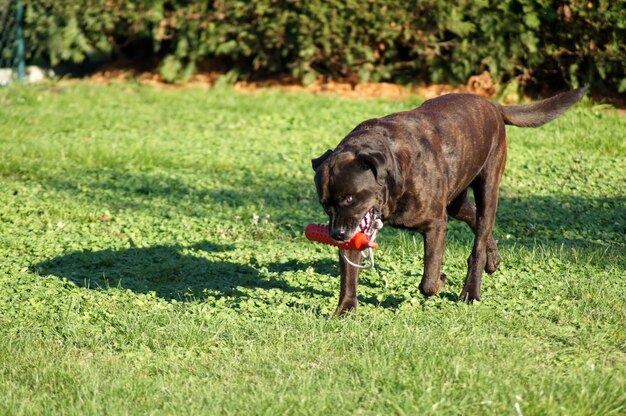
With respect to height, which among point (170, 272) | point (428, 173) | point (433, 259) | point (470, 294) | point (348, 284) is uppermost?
point (428, 173)

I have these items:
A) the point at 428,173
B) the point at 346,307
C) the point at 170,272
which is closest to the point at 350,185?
the point at 428,173

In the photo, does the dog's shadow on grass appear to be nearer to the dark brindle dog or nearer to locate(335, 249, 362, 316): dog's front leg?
locate(335, 249, 362, 316): dog's front leg

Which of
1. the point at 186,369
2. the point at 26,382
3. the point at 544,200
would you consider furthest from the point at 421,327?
the point at 544,200

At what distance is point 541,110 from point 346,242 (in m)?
2.17

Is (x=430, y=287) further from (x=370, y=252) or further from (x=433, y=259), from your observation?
(x=370, y=252)

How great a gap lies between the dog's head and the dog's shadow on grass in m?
1.06

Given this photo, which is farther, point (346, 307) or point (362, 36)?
point (362, 36)

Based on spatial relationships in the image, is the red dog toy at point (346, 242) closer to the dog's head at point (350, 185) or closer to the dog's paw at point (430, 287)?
the dog's head at point (350, 185)

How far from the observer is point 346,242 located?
17.5 feet

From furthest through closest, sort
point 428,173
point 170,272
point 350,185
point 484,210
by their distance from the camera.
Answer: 1. point 170,272
2. point 484,210
3. point 428,173
4. point 350,185

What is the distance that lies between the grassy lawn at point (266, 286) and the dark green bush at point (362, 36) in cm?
100

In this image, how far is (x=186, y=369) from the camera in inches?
192

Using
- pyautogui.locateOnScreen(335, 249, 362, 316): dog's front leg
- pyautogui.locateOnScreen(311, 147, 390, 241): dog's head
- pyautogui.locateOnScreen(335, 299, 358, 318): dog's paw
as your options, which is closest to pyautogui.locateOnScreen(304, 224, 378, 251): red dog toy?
pyautogui.locateOnScreen(311, 147, 390, 241): dog's head

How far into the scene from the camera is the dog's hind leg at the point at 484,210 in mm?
6152
